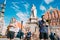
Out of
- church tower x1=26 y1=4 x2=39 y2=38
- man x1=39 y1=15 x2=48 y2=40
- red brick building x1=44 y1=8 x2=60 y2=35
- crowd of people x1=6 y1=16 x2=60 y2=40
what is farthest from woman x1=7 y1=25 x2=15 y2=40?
red brick building x1=44 y1=8 x2=60 y2=35

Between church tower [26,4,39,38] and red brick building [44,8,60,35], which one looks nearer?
red brick building [44,8,60,35]

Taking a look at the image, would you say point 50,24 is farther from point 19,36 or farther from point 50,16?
point 19,36

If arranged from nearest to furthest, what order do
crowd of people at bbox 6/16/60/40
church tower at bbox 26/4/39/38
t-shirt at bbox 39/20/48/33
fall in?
crowd of people at bbox 6/16/60/40
t-shirt at bbox 39/20/48/33
church tower at bbox 26/4/39/38

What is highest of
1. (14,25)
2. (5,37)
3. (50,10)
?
(50,10)

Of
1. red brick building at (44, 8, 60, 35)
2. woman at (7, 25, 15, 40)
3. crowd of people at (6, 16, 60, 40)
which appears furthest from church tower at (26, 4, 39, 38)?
Answer: woman at (7, 25, 15, 40)

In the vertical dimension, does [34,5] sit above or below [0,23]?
above

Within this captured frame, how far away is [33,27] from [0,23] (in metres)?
2.05

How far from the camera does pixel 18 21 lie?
36.7ft

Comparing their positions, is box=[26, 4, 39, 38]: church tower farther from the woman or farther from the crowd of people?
the woman

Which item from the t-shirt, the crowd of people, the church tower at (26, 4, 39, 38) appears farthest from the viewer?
the church tower at (26, 4, 39, 38)

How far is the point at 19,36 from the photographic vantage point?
1079 centimetres

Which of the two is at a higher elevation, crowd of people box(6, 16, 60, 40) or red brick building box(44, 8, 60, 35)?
red brick building box(44, 8, 60, 35)

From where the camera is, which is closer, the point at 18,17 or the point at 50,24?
the point at 50,24

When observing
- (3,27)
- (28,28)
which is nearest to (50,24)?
(28,28)
